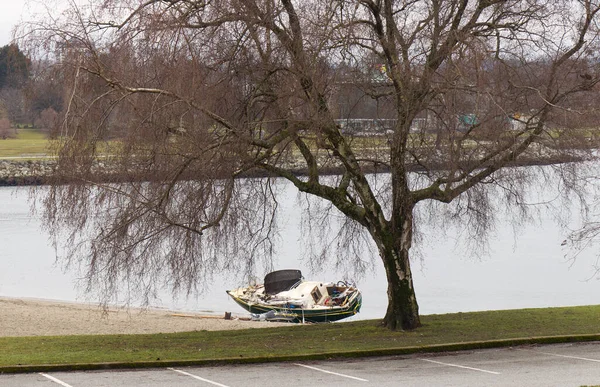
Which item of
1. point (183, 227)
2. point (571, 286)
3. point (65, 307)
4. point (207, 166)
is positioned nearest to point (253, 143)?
point (207, 166)

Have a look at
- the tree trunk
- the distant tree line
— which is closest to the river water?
the tree trunk

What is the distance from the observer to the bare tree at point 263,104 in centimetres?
1505

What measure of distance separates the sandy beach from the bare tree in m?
11.4

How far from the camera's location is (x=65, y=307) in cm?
3556

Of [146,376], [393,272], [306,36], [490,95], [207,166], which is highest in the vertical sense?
[306,36]

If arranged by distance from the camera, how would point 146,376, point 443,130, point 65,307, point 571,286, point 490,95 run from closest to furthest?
point 146,376 < point 490,95 < point 443,130 < point 65,307 < point 571,286

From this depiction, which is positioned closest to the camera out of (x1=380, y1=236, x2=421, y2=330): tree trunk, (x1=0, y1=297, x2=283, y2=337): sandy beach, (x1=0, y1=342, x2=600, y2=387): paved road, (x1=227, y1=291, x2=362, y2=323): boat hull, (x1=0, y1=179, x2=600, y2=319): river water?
(x1=0, y1=342, x2=600, y2=387): paved road

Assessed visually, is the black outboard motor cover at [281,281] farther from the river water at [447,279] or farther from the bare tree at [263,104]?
the bare tree at [263,104]

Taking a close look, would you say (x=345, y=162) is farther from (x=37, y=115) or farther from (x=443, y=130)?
(x=37, y=115)

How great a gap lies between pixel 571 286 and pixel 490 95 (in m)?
27.9

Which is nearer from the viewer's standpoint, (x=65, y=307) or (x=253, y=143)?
(x=253, y=143)

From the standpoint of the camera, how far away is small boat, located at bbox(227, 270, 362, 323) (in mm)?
32812

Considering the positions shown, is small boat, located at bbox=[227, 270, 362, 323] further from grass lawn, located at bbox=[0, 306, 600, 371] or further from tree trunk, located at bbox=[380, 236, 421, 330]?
tree trunk, located at bbox=[380, 236, 421, 330]

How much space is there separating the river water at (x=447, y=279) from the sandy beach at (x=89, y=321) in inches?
41.6
